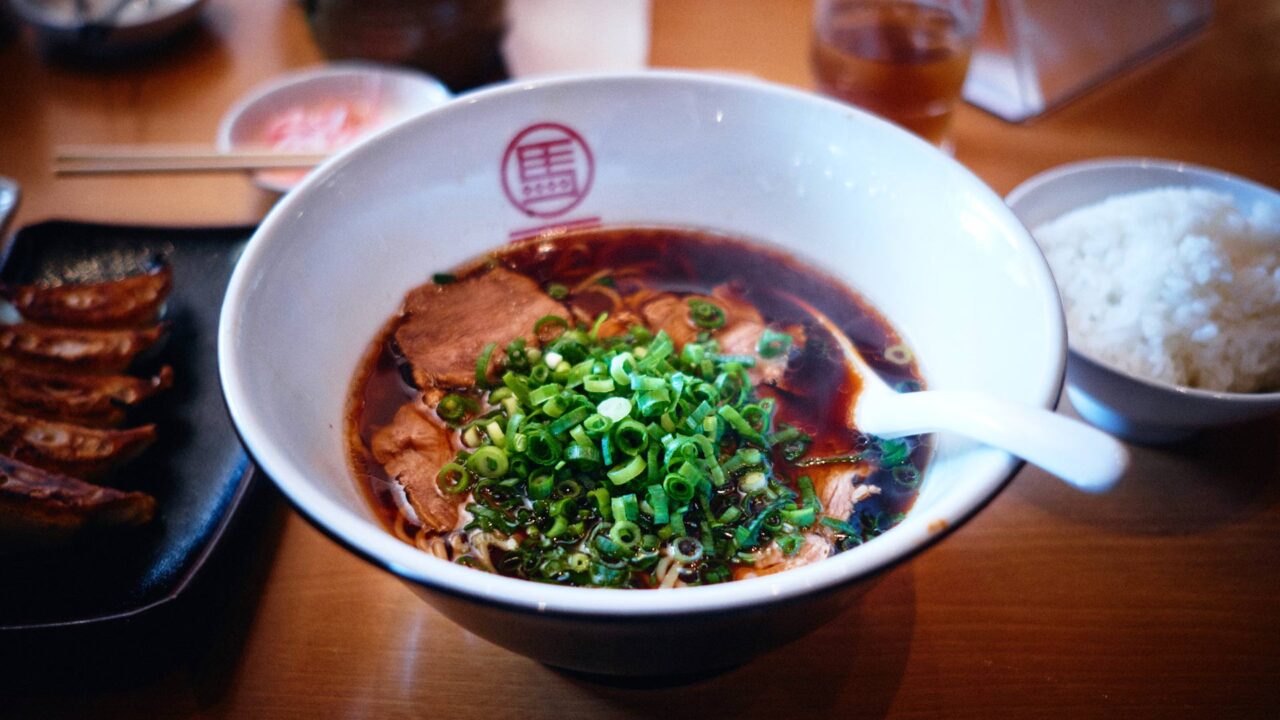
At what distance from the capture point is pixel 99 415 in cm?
139

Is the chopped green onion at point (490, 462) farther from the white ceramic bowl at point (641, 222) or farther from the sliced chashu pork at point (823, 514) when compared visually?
the sliced chashu pork at point (823, 514)

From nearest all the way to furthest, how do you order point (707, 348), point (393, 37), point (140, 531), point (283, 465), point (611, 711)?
1. point (283, 465)
2. point (611, 711)
3. point (140, 531)
4. point (707, 348)
5. point (393, 37)

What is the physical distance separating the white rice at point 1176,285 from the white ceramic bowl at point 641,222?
326mm

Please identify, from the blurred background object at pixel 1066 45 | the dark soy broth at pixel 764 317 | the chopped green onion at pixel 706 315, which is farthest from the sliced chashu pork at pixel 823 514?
the blurred background object at pixel 1066 45

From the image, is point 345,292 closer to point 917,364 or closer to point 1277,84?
point 917,364

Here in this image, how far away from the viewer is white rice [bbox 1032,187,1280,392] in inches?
51.2

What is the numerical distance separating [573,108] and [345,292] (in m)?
0.50

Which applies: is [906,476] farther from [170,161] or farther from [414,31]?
[414,31]

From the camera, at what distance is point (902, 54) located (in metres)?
1.88

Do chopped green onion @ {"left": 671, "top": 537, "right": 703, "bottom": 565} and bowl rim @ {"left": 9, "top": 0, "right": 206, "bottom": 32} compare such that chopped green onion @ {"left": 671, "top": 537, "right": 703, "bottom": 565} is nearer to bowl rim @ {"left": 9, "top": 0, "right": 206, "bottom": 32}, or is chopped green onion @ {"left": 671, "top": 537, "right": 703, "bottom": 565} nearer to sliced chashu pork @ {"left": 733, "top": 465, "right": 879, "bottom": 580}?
sliced chashu pork @ {"left": 733, "top": 465, "right": 879, "bottom": 580}

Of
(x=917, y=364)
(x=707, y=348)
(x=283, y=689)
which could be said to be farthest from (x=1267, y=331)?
(x=283, y=689)

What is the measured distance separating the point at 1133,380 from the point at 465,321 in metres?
1.06

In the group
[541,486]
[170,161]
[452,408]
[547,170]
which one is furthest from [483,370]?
[170,161]

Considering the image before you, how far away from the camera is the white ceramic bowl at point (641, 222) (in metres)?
0.72
